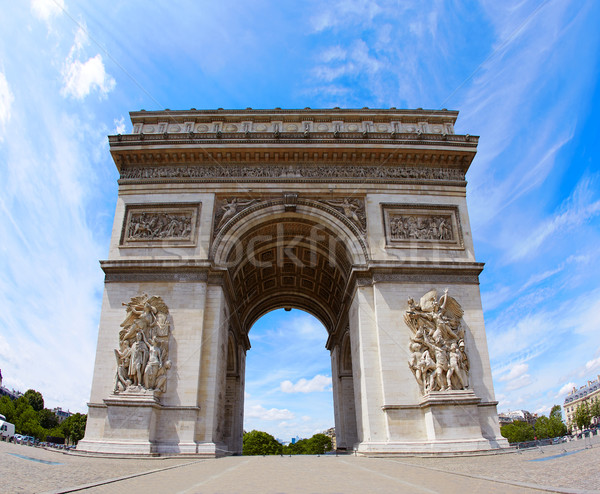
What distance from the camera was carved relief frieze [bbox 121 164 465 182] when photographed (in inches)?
754

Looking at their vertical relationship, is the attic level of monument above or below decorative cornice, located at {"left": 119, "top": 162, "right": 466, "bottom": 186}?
above

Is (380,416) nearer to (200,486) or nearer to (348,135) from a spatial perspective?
(200,486)

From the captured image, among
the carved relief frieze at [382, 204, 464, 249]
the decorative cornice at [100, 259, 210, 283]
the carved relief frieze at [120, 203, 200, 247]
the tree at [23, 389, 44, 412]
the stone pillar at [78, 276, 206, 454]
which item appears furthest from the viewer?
the tree at [23, 389, 44, 412]

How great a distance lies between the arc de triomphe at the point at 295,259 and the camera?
14828 millimetres

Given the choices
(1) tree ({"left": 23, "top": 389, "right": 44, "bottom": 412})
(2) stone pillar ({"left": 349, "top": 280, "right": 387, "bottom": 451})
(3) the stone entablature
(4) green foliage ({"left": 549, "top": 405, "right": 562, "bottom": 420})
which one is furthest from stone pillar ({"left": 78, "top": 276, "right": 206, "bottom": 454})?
(4) green foliage ({"left": 549, "top": 405, "right": 562, "bottom": 420})

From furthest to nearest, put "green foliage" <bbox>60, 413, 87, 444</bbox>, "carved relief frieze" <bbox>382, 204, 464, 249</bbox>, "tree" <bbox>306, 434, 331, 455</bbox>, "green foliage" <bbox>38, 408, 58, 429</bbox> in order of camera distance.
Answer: "tree" <bbox>306, 434, 331, 455</bbox>
"green foliage" <bbox>38, 408, 58, 429</bbox>
"green foliage" <bbox>60, 413, 87, 444</bbox>
"carved relief frieze" <bbox>382, 204, 464, 249</bbox>

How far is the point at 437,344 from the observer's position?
15523 millimetres

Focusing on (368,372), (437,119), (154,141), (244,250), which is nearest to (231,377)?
(244,250)

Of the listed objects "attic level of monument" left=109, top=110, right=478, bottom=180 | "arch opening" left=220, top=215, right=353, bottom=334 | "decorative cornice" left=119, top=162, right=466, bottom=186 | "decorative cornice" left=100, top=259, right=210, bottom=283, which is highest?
"attic level of monument" left=109, top=110, right=478, bottom=180

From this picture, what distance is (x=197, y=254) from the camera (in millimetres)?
17453

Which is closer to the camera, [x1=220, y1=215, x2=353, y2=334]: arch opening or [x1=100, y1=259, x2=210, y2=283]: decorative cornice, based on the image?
[x1=100, y1=259, x2=210, y2=283]: decorative cornice

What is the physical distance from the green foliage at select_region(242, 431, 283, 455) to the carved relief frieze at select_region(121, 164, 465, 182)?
56.3 meters

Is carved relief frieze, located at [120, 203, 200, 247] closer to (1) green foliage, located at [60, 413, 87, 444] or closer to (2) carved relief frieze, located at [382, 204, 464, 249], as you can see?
(2) carved relief frieze, located at [382, 204, 464, 249]

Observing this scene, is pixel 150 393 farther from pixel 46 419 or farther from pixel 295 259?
pixel 46 419
